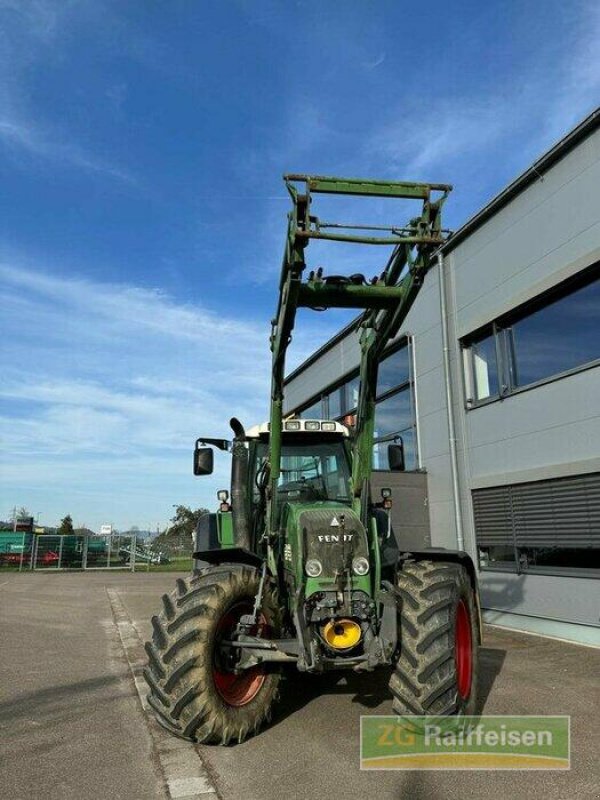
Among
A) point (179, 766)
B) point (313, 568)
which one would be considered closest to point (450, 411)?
point (313, 568)

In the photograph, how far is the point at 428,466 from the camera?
12.5 meters

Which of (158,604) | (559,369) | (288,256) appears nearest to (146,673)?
(288,256)

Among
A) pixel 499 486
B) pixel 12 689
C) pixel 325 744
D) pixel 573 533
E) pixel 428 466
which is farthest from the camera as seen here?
pixel 428 466

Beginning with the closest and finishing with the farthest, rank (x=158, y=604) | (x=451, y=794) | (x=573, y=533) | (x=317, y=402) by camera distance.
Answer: (x=451, y=794) → (x=573, y=533) → (x=158, y=604) → (x=317, y=402)

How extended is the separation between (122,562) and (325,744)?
2969cm

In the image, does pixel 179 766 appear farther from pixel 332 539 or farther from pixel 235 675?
pixel 332 539

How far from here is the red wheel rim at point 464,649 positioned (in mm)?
5004

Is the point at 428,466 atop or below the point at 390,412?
below

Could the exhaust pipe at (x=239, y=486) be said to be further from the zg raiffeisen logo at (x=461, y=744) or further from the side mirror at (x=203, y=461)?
the zg raiffeisen logo at (x=461, y=744)

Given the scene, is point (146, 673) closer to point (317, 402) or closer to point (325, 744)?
point (325, 744)

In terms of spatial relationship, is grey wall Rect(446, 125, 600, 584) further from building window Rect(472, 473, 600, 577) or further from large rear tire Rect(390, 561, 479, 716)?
large rear tire Rect(390, 561, 479, 716)

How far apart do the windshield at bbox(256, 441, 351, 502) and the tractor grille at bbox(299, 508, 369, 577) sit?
0.96 metres

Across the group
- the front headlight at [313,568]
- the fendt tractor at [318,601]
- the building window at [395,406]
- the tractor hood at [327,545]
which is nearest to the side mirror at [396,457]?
the fendt tractor at [318,601]

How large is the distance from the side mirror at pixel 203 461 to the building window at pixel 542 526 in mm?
5487
